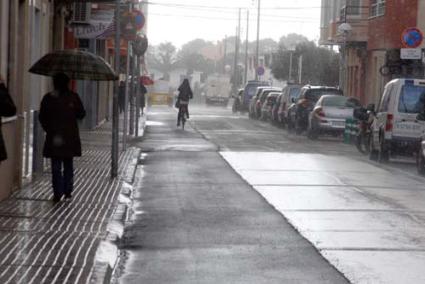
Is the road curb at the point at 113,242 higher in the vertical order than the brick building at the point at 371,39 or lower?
lower

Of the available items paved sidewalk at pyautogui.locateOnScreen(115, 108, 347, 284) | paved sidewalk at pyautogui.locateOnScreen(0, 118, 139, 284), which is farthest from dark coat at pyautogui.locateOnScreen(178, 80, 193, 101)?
paved sidewalk at pyautogui.locateOnScreen(0, 118, 139, 284)

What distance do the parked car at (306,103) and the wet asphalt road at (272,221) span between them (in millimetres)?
13823

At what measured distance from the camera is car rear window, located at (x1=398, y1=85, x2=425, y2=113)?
26.2 meters

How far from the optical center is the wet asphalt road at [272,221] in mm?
10820

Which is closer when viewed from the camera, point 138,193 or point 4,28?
point 4,28

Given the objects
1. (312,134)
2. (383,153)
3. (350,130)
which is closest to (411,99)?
(383,153)

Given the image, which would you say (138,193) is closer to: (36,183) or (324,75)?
(36,183)

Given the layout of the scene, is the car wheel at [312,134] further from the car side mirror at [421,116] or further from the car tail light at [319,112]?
the car side mirror at [421,116]

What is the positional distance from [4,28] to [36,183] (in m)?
3.41

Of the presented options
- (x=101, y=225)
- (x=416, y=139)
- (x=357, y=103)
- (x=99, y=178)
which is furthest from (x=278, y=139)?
(x=101, y=225)

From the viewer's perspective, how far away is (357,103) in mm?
37531

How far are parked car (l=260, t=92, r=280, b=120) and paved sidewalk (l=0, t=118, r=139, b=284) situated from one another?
112 ft

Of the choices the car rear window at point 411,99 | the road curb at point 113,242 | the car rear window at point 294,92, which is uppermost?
the car rear window at point 411,99

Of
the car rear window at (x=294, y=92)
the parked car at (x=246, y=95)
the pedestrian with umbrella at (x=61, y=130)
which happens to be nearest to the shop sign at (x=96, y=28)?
the pedestrian with umbrella at (x=61, y=130)
